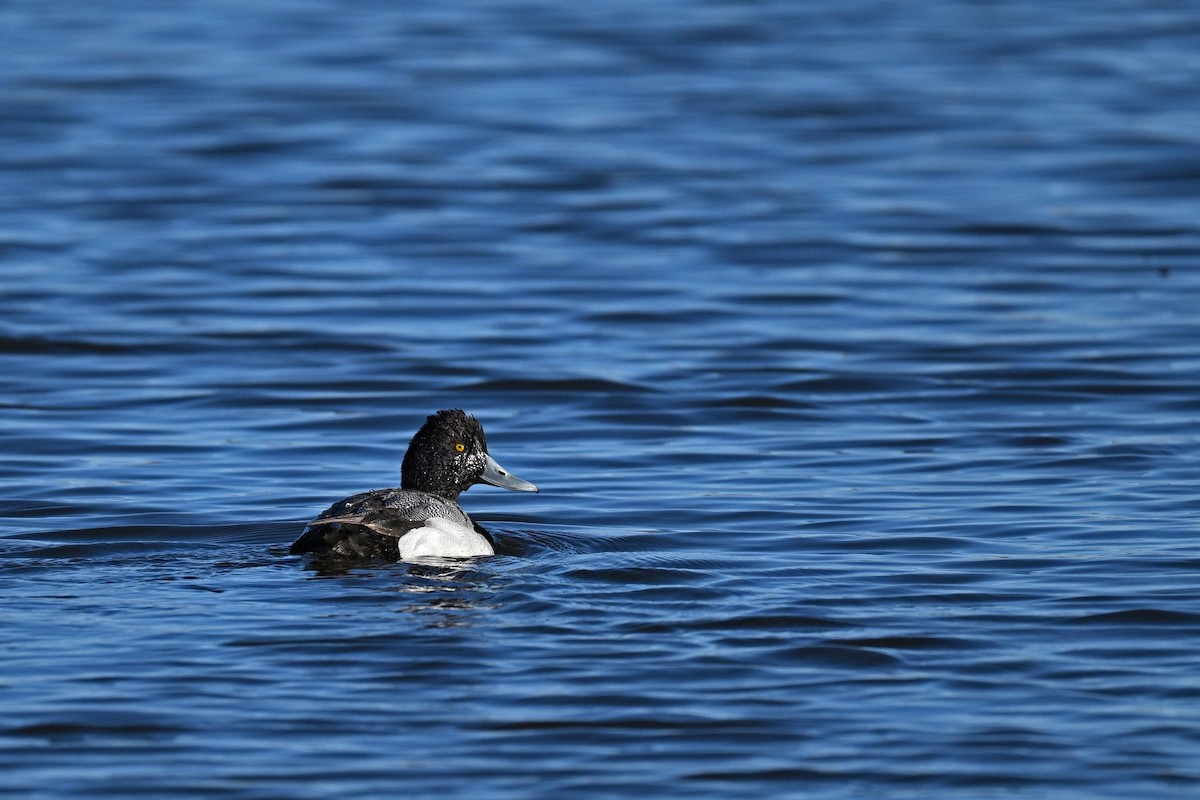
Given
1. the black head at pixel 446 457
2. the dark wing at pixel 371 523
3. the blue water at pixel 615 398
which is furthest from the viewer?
the black head at pixel 446 457

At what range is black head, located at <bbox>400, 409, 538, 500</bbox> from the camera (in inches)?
444

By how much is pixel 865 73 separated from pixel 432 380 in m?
15.9

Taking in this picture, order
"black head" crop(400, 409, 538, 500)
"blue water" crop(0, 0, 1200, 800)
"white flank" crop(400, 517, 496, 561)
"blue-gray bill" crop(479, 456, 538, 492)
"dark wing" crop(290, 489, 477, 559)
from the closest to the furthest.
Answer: "blue water" crop(0, 0, 1200, 800)
"dark wing" crop(290, 489, 477, 559)
"white flank" crop(400, 517, 496, 561)
"black head" crop(400, 409, 538, 500)
"blue-gray bill" crop(479, 456, 538, 492)

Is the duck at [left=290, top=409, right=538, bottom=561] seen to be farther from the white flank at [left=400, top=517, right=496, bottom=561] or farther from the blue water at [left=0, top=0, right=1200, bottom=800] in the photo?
the blue water at [left=0, top=0, right=1200, bottom=800]

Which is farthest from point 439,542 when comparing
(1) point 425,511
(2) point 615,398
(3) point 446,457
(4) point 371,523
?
(2) point 615,398

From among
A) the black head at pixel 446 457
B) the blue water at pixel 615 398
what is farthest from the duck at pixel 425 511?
the blue water at pixel 615 398

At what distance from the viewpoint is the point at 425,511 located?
10.4 metres

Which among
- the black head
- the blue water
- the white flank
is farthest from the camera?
the black head

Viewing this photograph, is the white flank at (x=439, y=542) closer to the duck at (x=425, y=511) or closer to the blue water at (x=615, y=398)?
the duck at (x=425, y=511)

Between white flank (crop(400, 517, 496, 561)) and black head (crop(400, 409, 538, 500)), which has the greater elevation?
black head (crop(400, 409, 538, 500))

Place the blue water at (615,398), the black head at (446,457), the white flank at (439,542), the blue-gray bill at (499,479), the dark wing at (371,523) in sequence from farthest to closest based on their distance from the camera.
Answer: the blue-gray bill at (499,479)
the black head at (446,457)
the white flank at (439,542)
the dark wing at (371,523)
the blue water at (615,398)

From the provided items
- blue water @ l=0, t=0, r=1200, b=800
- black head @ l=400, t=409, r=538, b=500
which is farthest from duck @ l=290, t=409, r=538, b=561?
blue water @ l=0, t=0, r=1200, b=800

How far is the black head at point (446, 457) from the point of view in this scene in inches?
444

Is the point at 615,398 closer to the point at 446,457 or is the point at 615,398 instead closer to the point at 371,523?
the point at 446,457
